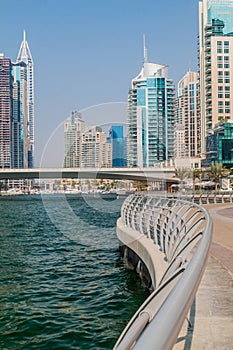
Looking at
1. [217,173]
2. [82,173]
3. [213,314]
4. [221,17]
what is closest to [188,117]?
[221,17]

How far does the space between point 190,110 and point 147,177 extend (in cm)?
9874

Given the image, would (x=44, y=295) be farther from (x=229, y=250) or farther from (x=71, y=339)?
(x=229, y=250)

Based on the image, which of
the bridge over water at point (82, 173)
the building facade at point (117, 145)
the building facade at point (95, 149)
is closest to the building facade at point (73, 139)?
the building facade at point (95, 149)

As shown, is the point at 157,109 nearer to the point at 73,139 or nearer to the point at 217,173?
the point at 217,173

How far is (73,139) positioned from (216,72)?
5809cm

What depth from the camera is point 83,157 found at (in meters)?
75.5

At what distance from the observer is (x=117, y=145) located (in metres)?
66.2

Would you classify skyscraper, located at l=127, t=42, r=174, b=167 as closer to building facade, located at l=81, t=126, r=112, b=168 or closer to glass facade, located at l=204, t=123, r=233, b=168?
glass facade, located at l=204, t=123, r=233, b=168

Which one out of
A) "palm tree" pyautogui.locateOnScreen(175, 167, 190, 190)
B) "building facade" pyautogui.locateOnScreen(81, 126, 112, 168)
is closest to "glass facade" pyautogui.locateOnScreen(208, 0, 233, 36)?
"palm tree" pyautogui.locateOnScreen(175, 167, 190, 190)

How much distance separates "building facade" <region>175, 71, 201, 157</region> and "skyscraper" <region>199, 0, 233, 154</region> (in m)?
41.8

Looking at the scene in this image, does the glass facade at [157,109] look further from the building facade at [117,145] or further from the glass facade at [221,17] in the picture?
the building facade at [117,145]

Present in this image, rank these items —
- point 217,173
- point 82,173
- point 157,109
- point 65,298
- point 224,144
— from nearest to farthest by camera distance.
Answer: point 65,298 → point 217,173 → point 82,173 → point 224,144 → point 157,109

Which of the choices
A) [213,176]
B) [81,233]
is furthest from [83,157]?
[81,233]

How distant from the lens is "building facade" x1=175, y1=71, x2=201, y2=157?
162m
